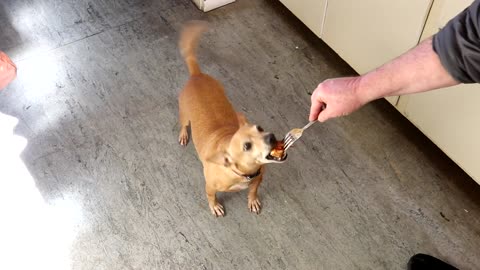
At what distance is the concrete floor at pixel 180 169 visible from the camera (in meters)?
1.67

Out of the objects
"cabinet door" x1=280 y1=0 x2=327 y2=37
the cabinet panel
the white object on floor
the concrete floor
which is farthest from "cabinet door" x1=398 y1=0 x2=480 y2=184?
the white object on floor

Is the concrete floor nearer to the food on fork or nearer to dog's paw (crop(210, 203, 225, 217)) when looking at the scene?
dog's paw (crop(210, 203, 225, 217))

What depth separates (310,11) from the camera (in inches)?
83.7

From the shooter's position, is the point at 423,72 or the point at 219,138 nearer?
the point at 423,72

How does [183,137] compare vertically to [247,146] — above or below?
below

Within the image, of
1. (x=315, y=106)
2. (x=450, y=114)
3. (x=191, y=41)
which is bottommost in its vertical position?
(x=450, y=114)

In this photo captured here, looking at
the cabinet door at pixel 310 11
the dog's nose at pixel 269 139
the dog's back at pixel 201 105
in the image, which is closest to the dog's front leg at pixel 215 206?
the dog's back at pixel 201 105

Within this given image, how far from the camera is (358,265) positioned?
5.41ft

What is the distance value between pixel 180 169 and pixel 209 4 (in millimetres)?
877

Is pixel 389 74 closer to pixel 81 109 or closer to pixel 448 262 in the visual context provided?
pixel 448 262

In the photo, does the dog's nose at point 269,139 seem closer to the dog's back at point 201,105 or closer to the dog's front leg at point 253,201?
the dog's back at point 201,105

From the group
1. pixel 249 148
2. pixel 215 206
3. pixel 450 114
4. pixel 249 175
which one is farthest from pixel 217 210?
pixel 450 114

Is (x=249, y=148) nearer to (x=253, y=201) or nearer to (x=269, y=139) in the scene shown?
(x=269, y=139)

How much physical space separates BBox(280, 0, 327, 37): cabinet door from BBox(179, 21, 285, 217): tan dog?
1.75ft
